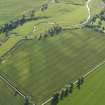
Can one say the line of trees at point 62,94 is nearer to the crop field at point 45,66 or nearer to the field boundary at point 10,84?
the crop field at point 45,66

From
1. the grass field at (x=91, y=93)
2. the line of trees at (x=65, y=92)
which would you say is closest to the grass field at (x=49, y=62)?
the line of trees at (x=65, y=92)

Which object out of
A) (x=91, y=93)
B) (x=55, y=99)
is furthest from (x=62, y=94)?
(x=91, y=93)

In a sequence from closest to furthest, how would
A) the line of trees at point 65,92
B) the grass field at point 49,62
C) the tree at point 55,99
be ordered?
the tree at point 55,99
the line of trees at point 65,92
the grass field at point 49,62

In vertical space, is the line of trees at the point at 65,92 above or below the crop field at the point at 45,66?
below

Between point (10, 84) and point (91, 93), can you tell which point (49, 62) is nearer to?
point (10, 84)

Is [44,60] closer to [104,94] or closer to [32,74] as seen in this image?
[32,74]

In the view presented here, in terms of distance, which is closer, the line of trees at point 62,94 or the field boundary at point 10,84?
the line of trees at point 62,94

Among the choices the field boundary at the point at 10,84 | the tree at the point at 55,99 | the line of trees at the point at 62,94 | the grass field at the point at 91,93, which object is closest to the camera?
the tree at the point at 55,99
